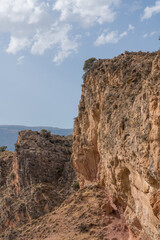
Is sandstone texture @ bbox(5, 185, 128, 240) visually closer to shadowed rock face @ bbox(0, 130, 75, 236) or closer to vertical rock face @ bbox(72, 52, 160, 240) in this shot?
vertical rock face @ bbox(72, 52, 160, 240)

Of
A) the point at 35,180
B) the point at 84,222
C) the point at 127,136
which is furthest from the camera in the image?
the point at 35,180

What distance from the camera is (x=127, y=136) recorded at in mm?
17219

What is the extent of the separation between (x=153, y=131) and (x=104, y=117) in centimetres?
1113

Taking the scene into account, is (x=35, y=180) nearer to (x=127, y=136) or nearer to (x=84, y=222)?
(x=84, y=222)

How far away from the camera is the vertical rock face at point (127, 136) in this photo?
1395 cm

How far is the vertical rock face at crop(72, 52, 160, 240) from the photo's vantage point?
1395 centimetres

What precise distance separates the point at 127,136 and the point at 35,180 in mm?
30758

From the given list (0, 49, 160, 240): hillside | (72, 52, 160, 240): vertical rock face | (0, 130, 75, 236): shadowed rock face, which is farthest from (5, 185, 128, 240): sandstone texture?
(0, 130, 75, 236): shadowed rock face

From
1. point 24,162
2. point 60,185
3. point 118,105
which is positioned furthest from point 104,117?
point 24,162

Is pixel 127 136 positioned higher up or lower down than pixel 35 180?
higher up

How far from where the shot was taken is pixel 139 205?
16641 millimetres

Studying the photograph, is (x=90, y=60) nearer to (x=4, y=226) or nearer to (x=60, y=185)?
(x=60, y=185)

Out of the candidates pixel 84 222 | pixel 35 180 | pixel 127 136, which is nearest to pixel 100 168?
pixel 84 222

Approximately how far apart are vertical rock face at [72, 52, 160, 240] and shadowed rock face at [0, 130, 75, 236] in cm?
926
